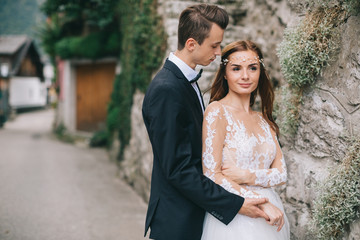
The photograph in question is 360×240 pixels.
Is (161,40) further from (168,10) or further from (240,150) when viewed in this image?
(240,150)

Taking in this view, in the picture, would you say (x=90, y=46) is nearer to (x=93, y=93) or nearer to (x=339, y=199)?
(x=93, y=93)

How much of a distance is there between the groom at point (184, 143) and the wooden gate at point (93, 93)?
9.75 m

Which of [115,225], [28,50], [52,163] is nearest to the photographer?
[115,225]

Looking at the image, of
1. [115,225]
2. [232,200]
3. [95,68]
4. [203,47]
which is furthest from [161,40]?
[95,68]

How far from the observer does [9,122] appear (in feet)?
66.5

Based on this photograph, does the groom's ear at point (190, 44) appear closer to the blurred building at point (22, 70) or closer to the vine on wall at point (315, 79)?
the vine on wall at point (315, 79)

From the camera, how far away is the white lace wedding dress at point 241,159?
1802mm

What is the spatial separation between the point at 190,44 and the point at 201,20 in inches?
5.5

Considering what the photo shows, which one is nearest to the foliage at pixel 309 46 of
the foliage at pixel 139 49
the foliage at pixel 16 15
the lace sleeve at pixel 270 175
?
the lace sleeve at pixel 270 175

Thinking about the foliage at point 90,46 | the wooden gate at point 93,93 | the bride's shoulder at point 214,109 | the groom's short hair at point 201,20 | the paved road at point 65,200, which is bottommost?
the paved road at point 65,200

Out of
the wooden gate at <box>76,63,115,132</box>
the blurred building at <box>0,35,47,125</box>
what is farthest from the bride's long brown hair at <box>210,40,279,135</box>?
the blurred building at <box>0,35,47,125</box>

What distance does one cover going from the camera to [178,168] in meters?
1.65

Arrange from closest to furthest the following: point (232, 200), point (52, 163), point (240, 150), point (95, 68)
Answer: point (232, 200) → point (240, 150) → point (52, 163) → point (95, 68)

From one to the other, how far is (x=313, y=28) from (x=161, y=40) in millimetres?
2620
